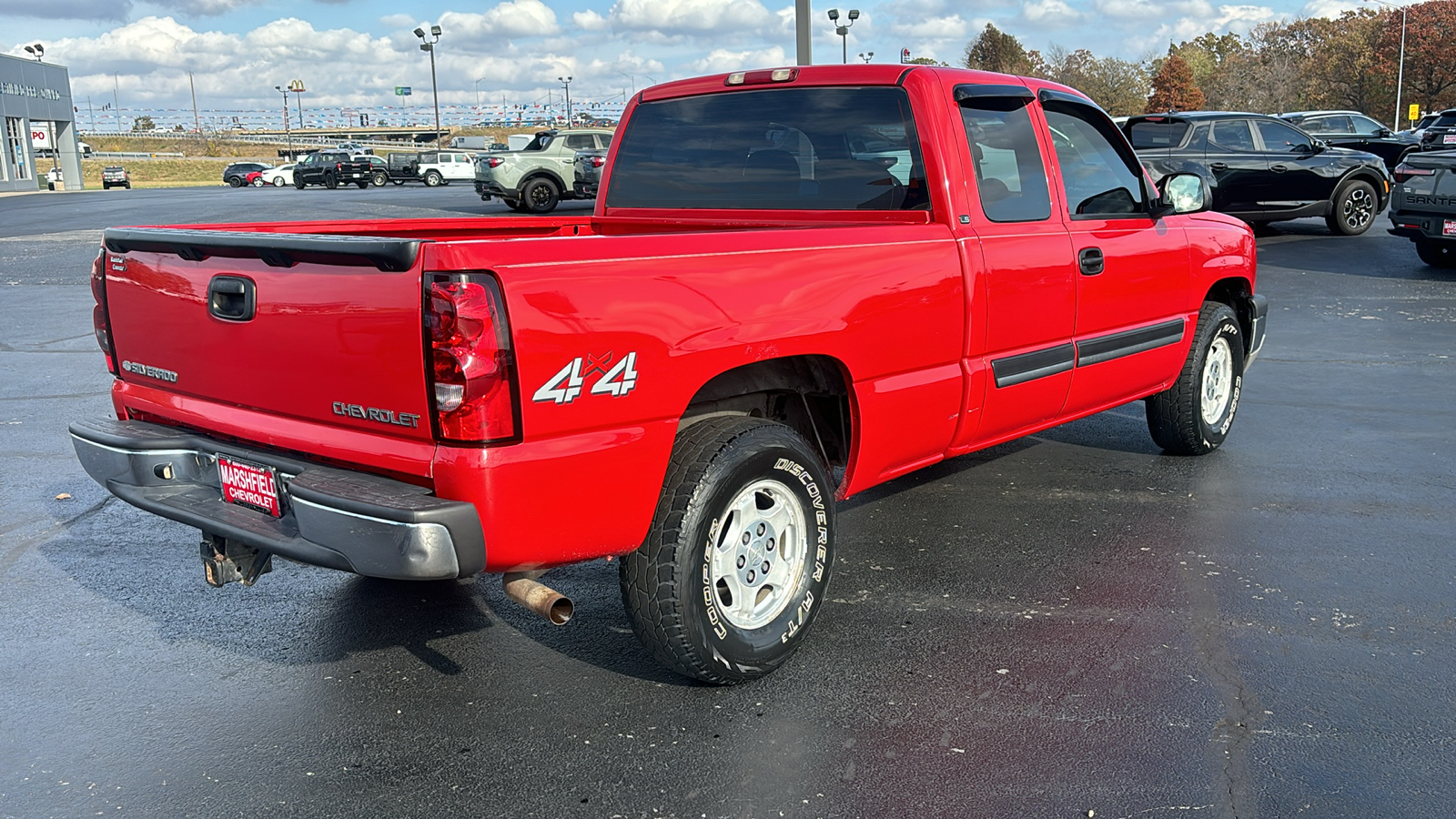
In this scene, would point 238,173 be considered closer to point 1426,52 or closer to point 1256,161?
point 1256,161

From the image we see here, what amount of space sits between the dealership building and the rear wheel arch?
5657 cm

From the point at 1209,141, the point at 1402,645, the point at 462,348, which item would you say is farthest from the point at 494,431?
the point at 1209,141

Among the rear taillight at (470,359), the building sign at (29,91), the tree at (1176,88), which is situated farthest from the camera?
the tree at (1176,88)

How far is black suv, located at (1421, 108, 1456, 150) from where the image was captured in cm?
2314

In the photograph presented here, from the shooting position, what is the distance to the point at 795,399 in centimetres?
422

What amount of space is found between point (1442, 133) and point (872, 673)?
26833 millimetres

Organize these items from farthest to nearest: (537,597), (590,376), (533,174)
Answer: (533,174)
(537,597)
(590,376)

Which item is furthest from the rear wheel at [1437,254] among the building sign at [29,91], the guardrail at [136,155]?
the guardrail at [136,155]

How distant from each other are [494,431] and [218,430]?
1110mm

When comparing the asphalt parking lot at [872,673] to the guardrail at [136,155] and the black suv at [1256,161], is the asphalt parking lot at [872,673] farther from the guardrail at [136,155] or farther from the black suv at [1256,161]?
the guardrail at [136,155]

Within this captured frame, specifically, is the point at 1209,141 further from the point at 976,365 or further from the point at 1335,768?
the point at 1335,768

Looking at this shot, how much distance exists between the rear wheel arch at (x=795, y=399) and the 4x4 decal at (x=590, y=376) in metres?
0.39

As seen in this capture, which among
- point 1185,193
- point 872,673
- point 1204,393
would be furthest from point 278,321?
point 1204,393

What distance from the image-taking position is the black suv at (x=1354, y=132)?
24.5m
